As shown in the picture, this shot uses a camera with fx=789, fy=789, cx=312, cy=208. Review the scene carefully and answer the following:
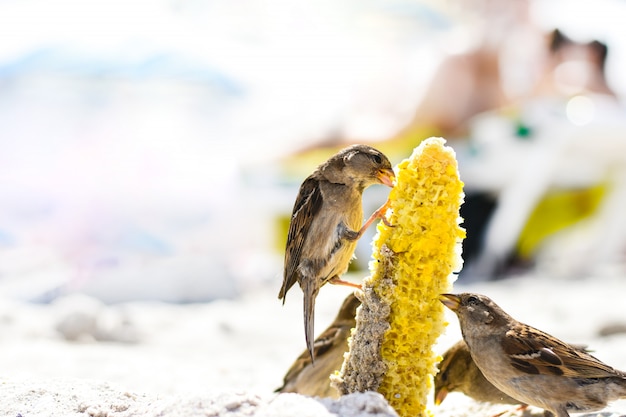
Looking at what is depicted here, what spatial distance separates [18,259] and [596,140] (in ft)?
20.5

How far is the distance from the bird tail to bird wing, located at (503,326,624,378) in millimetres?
644

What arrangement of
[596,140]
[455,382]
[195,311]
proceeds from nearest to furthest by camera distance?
[455,382] < [195,311] < [596,140]

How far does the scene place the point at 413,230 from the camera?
8.05 feet

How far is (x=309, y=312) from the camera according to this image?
267 centimetres

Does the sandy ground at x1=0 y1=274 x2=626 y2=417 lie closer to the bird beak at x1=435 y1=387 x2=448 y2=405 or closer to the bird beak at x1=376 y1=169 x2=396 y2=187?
the bird beak at x1=435 y1=387 x2=448 y2=405

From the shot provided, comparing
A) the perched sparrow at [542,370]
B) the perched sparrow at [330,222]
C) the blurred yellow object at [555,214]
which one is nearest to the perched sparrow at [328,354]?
the perched sparrow at [330,222]

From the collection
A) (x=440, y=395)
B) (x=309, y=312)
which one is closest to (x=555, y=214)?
(x=440, y=395)

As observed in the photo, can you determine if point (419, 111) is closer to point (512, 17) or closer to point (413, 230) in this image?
point (512, 17)

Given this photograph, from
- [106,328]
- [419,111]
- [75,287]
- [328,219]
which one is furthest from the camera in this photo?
[419,111]

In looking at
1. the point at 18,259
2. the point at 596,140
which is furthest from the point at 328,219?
the point at 596,140

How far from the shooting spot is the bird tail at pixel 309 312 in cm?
261

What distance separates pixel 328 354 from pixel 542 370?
97 cm

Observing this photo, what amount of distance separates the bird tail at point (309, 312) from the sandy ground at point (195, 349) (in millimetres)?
311

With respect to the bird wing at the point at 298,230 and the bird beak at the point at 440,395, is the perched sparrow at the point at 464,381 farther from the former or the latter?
the bird wing at the point at 298,230
